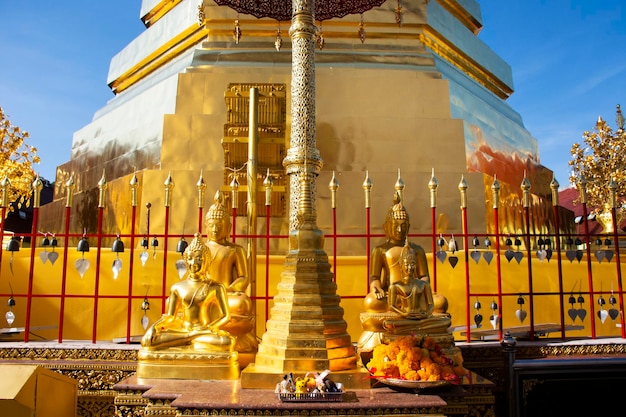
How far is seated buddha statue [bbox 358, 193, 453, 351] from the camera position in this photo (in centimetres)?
522

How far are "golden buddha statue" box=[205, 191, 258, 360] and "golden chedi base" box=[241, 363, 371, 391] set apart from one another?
930mm

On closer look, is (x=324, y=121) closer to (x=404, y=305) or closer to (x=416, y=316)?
(x=404, y=305)

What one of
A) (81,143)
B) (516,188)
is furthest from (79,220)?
(516,188)

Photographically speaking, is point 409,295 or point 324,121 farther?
point 324,121

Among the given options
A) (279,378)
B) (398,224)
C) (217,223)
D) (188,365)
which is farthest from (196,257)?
(398,224)

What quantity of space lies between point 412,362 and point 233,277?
88.1 inches

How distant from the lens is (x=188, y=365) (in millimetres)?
4727

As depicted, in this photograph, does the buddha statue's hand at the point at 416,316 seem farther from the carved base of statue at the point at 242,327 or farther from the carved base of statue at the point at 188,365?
the carved base of statue at the point at 188,365

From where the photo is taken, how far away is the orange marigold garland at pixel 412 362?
13.9 feet

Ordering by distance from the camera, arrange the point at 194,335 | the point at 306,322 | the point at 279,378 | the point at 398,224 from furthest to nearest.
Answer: the point at 398,224 → the point at 194,335 → the point at 306,322 → the point at 279,378

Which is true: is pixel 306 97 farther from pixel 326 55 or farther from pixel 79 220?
pixel 79 220

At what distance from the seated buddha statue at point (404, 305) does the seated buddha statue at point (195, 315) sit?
4.82 feet

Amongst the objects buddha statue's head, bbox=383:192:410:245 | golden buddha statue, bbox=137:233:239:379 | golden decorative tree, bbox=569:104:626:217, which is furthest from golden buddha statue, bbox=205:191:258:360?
golden decorative tree, bbox=569:104:626:217

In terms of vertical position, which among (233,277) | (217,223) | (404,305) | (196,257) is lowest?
(404,305)
